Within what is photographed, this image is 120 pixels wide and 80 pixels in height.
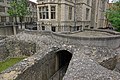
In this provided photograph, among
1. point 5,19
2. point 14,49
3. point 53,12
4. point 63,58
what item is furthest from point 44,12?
point 5,19

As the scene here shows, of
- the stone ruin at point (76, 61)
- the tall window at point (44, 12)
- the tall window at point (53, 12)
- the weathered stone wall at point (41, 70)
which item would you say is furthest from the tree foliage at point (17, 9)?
the weathered stone wall at point (41, 70)

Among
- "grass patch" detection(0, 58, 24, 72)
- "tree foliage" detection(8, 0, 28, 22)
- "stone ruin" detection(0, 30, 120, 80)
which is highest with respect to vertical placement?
"tree foliage" detection(8, 0, 28, 22)

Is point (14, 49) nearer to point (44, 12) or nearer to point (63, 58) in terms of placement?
point (63, 58)

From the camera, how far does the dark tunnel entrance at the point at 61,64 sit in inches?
492

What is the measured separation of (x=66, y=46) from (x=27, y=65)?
4.55 m

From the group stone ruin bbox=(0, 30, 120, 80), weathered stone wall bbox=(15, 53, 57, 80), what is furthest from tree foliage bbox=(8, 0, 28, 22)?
weathered stone wall bbox=(15, 53, 57, 80)

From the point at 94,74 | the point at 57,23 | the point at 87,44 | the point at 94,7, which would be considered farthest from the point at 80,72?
the point at 94,7

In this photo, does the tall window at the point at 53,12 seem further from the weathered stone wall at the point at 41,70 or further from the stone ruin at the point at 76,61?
the weathered stone wall at the point at 41,70

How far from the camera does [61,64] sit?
14422mm

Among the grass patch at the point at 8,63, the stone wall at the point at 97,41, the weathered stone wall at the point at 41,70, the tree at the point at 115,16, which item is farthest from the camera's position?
the tree at the point at 115,16

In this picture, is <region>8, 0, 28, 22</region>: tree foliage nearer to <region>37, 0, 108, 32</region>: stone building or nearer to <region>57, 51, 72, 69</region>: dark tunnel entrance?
<region>37, 0, 108, 32</region>: stone building

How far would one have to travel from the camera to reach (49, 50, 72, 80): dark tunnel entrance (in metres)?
12.5

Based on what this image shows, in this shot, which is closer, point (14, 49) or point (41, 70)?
point (41, 70)

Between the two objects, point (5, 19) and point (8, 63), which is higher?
point (5, 19)
